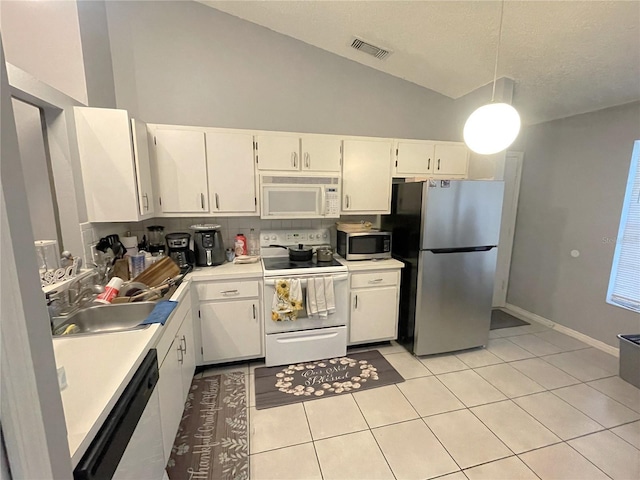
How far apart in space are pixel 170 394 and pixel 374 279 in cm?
179

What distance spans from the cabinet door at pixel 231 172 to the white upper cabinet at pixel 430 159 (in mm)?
1441

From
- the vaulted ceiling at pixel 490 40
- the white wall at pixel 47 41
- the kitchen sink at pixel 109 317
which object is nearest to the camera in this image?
the kitchen sink at pixel 109 317

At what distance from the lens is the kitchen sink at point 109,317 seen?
155 centimetres

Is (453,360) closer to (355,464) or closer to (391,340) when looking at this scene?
(391,340)

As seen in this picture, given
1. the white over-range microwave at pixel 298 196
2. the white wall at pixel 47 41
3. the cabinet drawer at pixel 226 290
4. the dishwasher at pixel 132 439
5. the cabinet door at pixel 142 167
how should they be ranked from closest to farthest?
the dishwasher at pixel 132 439
the white wall at pixel 47 41
the cabinet door at pixel 142 167
the cabinet drawer at pixel 226 290
the white over-range microwave at pixel 298 196

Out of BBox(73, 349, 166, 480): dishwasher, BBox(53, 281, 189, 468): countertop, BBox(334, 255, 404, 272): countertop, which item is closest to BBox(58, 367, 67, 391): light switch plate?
BBox(53, 281, 189, 468): countertop

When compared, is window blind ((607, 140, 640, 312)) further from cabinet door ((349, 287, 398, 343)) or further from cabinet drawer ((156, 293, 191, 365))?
cabinet drawer ((156, 293, 191, 365))

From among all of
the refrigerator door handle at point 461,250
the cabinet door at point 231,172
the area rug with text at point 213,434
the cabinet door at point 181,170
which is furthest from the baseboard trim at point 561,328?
the cabinet door at point 181,170

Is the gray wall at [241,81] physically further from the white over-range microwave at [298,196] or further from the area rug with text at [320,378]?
the area rug with text at [320,378]

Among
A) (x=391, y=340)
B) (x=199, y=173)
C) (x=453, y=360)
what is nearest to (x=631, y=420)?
(x=453, y=360)

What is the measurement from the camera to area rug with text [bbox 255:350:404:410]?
214 centimetres

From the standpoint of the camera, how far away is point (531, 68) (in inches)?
93.5

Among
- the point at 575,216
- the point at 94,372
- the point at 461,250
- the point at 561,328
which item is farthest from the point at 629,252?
the point at 94,372

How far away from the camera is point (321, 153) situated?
8.52 feet
